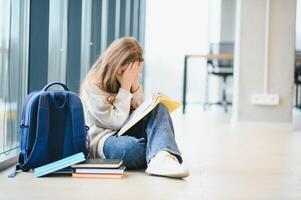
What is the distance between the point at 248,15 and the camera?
3922 millimetres

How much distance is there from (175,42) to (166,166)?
15.9 ft

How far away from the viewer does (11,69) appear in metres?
1.93

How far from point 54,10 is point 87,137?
0.81 m

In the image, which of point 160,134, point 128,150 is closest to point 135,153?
point 128,150

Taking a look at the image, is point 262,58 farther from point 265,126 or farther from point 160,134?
point 160,134

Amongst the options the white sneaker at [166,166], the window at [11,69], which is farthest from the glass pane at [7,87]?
the white sneaker at [166,166]

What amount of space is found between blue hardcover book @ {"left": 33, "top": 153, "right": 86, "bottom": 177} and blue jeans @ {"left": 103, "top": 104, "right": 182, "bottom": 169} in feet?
0.59

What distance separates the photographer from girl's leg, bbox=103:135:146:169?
1.76 m

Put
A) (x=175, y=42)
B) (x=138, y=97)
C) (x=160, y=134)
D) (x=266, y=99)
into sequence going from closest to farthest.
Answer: (x=160, y=134)
(x=138, y=97)
(x=266, y=99)
(x=175, y=42)

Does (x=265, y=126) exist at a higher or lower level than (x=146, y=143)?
lower

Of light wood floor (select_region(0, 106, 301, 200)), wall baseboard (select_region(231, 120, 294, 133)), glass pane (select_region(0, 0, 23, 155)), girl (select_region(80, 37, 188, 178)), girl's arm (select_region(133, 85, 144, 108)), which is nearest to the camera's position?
light wood floor (select_region(0, 106, 301, 200))

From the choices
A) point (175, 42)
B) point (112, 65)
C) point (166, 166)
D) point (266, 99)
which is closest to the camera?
point (166, 166)

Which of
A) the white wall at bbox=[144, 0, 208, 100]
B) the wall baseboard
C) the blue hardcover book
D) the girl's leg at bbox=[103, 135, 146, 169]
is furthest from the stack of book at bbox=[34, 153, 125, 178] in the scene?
the white wall at bbox=[144, 0, 208, 100]

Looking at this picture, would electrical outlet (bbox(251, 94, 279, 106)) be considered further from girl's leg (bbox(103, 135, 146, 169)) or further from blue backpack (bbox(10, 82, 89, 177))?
blue backpack (bbox(10, 82, 89, 177))
